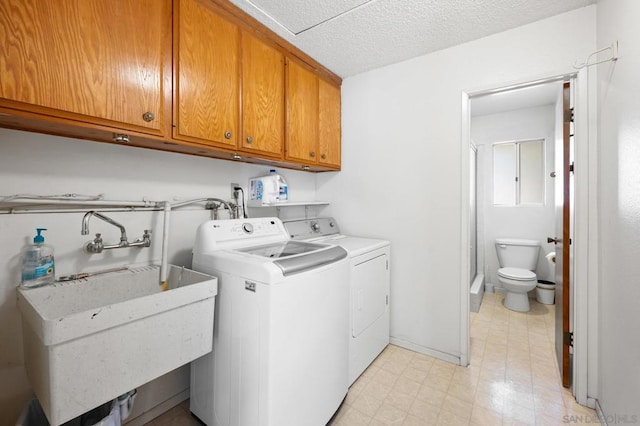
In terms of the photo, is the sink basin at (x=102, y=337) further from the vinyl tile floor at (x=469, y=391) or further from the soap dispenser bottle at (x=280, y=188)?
the soap dispenser bottle at (x=280, y=188)

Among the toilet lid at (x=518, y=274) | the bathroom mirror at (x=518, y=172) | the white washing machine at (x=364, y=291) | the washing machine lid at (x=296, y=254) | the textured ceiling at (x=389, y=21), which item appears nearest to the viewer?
the washing machine lid at (x=296, y=254)

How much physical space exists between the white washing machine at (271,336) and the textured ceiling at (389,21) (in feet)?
4.55

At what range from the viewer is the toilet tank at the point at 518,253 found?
10.8 feet

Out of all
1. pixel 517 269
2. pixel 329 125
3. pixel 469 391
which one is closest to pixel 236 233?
pixel 329 125

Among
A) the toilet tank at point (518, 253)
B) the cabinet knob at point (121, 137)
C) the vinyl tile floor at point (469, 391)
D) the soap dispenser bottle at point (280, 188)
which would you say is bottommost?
the vinyl tile floor at point (469, 391)

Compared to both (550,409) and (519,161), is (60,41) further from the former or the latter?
(519,161)

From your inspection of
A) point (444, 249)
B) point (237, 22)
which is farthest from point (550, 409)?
point (237, 22)

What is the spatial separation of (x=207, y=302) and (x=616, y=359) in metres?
1.99

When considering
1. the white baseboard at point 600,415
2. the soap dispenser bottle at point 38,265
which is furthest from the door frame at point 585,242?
the soap dispenser bottle at point 38,265

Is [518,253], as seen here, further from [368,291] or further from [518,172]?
[368,291]

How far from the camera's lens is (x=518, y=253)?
3.34 meters

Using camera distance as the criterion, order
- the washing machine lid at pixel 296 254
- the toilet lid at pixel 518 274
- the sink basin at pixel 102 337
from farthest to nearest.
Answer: the toilet lid at pixel 518 274 < the washing machine lid at pixel 296 254 < the sink basin at pixel 102 337

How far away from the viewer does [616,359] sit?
130 centimetres

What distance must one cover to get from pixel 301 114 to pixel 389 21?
33.7 inches
